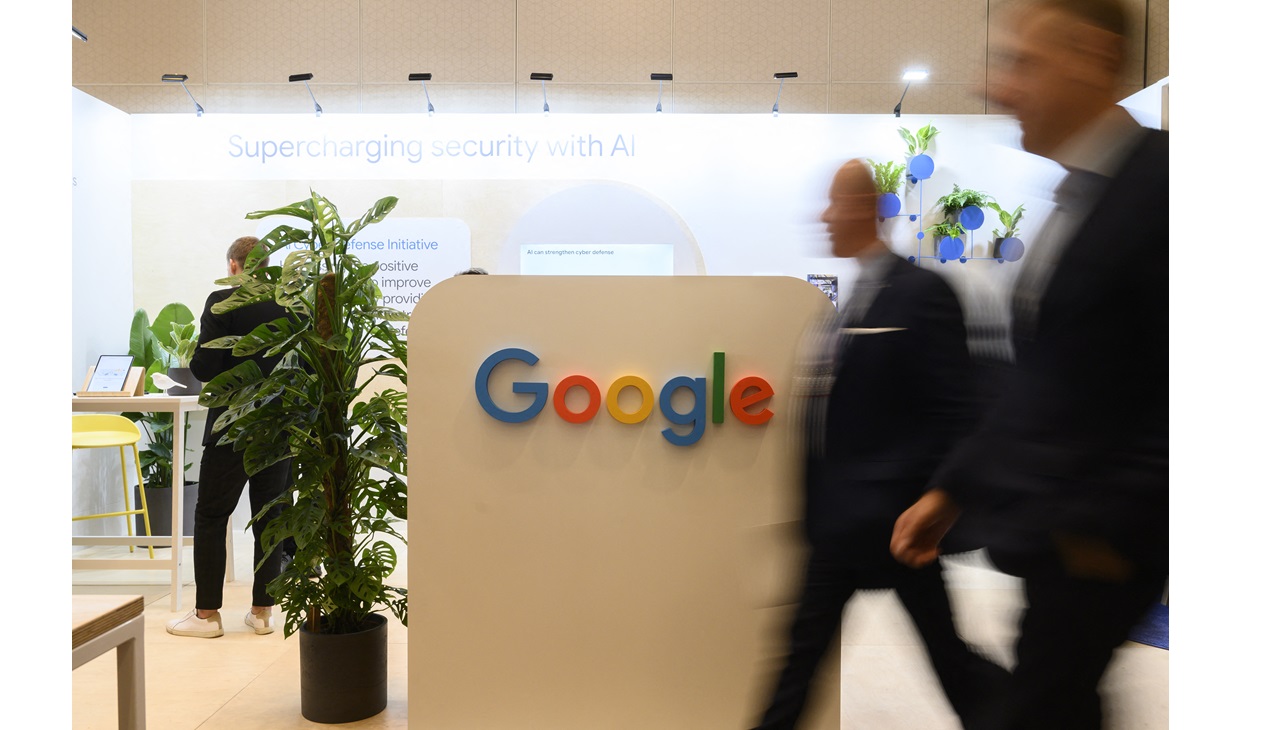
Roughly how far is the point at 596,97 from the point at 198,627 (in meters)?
4.61

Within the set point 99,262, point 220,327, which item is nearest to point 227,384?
point 220,327

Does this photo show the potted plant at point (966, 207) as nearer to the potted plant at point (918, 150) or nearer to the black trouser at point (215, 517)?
the potted plant at point (918, 150)

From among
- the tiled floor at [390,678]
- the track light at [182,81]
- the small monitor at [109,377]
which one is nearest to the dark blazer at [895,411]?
the tiled floor at [390,678]

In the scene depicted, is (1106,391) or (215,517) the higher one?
(1106,391)

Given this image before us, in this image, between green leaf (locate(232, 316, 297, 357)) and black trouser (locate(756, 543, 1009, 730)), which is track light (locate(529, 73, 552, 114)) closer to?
green leaf (locate(232, 316, 297, 357))

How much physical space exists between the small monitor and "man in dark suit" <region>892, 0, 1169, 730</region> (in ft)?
15.9

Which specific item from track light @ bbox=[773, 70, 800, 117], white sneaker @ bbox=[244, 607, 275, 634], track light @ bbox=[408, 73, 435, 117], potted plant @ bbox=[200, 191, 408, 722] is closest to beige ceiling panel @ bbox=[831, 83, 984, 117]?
track light @ bbox=[773, 70, 800, 117]

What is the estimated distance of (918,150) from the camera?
6.49 metres

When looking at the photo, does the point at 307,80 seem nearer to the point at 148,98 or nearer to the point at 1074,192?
the point at 148,98

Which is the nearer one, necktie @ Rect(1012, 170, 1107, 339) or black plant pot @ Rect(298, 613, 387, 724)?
necktie @ Rect(1012, 170, 1107, 339)

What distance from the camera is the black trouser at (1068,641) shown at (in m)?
1.22

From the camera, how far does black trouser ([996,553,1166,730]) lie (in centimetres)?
122
